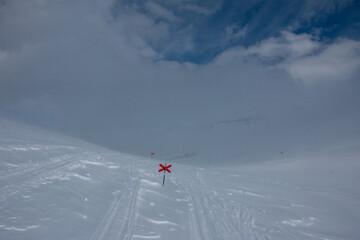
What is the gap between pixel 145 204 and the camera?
673 cm

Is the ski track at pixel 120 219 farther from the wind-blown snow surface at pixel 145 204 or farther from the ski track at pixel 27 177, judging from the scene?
the ski track at pixel 27 177

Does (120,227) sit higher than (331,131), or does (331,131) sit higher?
(331,131)

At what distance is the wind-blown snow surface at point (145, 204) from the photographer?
4941 millimetres

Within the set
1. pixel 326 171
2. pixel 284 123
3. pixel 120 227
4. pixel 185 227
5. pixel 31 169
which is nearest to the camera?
pixel 120 227

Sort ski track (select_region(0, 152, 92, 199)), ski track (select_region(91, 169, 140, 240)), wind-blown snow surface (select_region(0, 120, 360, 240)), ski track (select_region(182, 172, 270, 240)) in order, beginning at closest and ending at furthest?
ski track (select_region(91, 169, 140, 240)), wind-blown snow surface (select_region(0, 120, 360, 240)), ski track (select_region(182, 172, 270, 240)), ski track (select_region(0, 152, 92, 199))

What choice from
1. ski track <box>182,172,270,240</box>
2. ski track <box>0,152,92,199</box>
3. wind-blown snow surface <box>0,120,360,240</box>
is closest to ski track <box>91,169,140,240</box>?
wind-blown snow surface <box>0,120,360,240</box>

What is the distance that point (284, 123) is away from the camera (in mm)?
37625

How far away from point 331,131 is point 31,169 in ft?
103

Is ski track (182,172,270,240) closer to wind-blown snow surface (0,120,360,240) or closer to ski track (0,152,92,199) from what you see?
wind-blown snow surface (0,120,360,240)

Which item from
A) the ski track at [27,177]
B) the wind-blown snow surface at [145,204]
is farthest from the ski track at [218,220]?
the ski track at [27,177]

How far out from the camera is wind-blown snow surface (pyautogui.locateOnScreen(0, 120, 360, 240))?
494 centimetres

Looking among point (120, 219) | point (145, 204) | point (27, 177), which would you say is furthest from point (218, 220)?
point (27, 177)

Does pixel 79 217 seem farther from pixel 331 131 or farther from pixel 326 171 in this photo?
pixel 331 131

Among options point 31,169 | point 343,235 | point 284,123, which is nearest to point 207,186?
point 343,235
